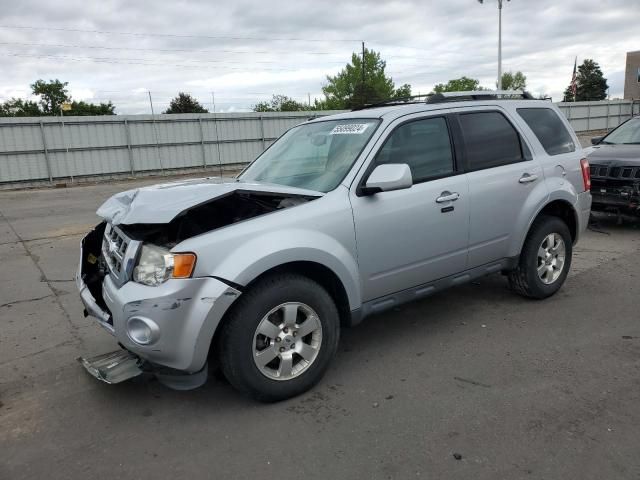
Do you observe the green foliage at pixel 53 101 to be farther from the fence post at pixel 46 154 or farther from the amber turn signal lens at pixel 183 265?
the amber turn signal lens at pixel 183 265

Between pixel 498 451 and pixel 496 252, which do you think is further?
pixel 496 252

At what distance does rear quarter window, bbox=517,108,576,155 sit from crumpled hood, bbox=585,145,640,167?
3.18 m

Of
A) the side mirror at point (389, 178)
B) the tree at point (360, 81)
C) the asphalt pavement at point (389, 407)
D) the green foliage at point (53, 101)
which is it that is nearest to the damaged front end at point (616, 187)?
the asphalt pavement at point (389, 407)

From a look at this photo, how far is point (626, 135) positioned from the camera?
28.6 ft

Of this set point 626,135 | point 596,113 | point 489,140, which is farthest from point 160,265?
point 596,113

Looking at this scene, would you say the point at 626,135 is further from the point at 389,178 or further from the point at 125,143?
the point at 125,143

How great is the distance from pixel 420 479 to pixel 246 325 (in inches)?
48.1

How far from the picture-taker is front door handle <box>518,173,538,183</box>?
4449 millimetres

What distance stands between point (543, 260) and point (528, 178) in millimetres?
836

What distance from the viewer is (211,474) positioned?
8.54 ft

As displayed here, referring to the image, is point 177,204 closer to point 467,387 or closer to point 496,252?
point 467,387

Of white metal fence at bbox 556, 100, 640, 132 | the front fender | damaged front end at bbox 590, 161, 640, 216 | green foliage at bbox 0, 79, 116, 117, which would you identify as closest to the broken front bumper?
the front fender

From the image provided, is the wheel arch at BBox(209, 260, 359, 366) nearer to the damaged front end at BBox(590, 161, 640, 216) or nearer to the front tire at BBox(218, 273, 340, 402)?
the front tire at BBox(218, 273, 340, 402)

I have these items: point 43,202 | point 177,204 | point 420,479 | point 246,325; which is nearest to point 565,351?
point 420,479
